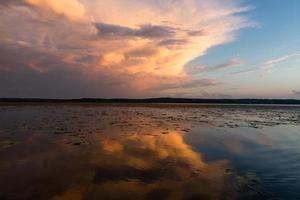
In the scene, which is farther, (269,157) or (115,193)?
(269,157)

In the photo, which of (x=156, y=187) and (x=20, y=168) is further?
(x=20, y=168)

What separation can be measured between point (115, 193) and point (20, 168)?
4289 mm

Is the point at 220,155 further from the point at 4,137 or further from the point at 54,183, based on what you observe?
the point at 4,137

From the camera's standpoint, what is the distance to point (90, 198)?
7.96 m

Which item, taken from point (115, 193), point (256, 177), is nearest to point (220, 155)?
point (256, 177)

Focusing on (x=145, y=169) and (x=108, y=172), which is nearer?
(x=108, y=172)

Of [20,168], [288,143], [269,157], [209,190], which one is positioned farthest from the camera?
[288,143]

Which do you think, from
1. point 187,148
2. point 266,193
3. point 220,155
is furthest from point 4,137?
point 266,193

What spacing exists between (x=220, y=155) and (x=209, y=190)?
5976 millimetres

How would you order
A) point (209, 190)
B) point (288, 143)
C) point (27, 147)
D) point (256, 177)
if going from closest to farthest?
point (209, 190) → point (256, 177) → point (27, 147) → point (288, 143)

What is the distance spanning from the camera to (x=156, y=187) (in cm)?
902

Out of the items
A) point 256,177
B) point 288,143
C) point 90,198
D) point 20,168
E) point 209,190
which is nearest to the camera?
point 90,198

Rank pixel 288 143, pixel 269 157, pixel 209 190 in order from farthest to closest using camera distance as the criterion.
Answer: pixel 288 143, pixel 269 157, pixel 209 190

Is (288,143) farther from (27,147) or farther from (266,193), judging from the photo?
(27,147)
